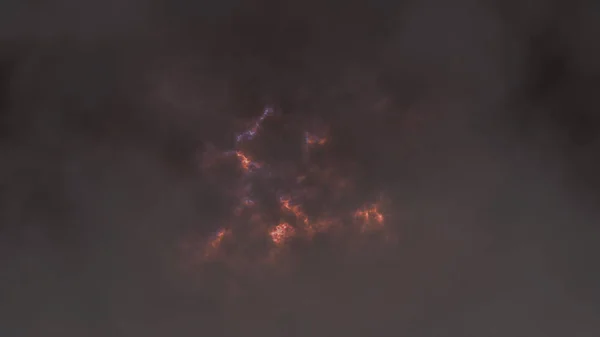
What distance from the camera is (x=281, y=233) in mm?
10719

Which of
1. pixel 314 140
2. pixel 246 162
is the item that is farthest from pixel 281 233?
pixel 314 140

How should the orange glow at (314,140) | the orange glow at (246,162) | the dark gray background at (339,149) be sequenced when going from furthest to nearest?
the orange glow at (314,140) < the orange glow at (246,162) < the dark gray background at (339,149)

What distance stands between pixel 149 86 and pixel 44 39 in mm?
3008

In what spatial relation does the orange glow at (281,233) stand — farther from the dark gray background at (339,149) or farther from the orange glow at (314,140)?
the orange glow at (314,140)

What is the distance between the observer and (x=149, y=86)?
1117cm

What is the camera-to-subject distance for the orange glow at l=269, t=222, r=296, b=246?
10688 mm

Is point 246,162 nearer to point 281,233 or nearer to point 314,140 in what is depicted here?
point 314,140

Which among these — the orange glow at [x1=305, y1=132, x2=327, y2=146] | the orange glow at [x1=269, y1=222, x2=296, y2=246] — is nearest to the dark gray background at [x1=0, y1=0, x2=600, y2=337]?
the orange glow at [x1=305, y1=132, x2=327, y2=146]

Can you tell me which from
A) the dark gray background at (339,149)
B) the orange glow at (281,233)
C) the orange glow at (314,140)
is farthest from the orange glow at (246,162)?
the orange glow at (281,233)

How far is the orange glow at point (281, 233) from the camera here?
35.1 feet

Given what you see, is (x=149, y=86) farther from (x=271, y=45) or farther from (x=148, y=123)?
(x=271, y=45)

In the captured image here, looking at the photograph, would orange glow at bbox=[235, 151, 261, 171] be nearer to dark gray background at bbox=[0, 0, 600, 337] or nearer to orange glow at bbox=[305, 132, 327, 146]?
dark gray background at bbox=[0, 0, 600, 337]

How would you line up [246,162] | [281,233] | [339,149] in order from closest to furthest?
[281,233] < [246,162] < [339,149]

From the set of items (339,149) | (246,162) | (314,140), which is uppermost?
(314,140)
